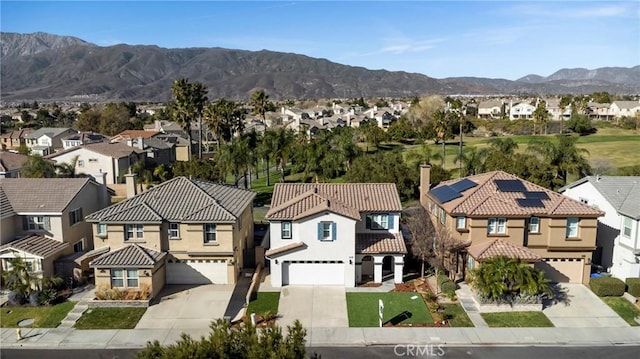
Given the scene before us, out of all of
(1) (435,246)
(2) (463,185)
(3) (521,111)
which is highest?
(3) (521,111)

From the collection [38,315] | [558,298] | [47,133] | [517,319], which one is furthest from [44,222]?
[47,133]

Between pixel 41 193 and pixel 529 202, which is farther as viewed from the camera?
pixel 41 193

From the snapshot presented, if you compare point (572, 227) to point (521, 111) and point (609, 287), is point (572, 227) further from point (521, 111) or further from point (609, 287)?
point (521, 111)

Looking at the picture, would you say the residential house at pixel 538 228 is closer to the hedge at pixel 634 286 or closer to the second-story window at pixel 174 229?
the hedge at pixel 634 286

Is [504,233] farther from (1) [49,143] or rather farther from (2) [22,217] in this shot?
(1) [49,143]

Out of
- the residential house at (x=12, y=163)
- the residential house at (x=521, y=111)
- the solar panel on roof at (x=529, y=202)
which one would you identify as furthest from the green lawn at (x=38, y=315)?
the residential house at (x=521, y=111)

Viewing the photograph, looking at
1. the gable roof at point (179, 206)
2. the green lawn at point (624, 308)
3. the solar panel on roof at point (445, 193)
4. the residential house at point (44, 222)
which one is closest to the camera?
the green lawn at point (624, 308)
